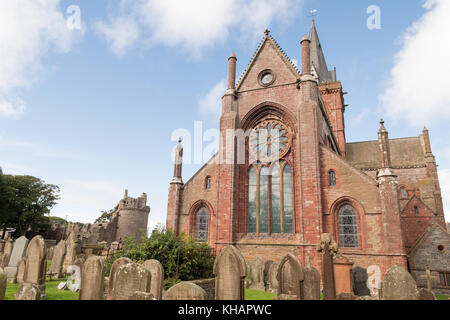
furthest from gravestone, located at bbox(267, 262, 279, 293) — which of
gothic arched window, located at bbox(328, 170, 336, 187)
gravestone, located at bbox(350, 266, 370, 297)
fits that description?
gothic arched window, located at bbox(328, 170, 336, 187)

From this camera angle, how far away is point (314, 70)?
36312 mm

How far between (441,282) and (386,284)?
1701 centimetres

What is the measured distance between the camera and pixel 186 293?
173 inches

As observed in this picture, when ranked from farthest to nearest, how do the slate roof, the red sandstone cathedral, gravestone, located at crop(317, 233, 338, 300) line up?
the slate roof, the red sandstone cathedral, gravestone, located at crop(317, 233, 338, 300)

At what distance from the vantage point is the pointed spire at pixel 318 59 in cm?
3742

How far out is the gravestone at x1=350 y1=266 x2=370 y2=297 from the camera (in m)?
13.7

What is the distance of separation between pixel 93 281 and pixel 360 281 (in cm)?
1259

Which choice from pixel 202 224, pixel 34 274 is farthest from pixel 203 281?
pixel 202 224

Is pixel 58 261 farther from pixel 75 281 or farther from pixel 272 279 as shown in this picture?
pixel 272 279

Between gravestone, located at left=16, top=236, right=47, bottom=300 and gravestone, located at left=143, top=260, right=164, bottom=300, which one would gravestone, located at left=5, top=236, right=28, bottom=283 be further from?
gravestone, located at left=143, top=260, right=164, bottom=300

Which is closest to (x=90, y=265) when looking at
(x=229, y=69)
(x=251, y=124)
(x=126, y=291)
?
(x=126, y=291)

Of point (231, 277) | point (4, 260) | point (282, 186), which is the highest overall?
point (282, 186)

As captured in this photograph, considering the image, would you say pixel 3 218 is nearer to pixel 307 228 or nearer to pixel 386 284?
pixel 307 228

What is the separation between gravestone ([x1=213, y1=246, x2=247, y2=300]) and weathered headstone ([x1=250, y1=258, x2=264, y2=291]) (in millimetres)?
8752
